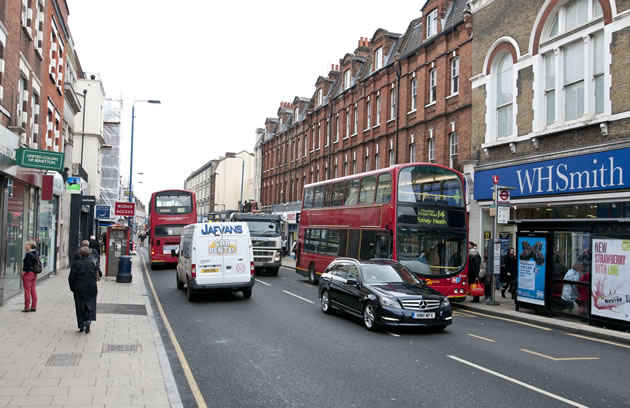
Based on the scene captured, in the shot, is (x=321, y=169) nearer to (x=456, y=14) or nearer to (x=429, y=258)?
(x=456, y=14)

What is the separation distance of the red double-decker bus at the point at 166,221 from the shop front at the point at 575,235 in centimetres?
1671

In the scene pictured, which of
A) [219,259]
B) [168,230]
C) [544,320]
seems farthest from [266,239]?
[544,320]

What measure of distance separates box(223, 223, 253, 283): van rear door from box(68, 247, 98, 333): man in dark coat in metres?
5.83

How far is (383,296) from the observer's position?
10977 millimetres

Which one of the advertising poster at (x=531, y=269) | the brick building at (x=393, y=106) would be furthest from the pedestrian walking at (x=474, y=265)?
the brick building at (x=393, y=106)

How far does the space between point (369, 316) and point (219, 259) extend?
235 inches

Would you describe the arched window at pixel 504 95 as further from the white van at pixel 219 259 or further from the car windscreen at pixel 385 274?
the white van at pixel 219 259

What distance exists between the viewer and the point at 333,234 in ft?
66.3

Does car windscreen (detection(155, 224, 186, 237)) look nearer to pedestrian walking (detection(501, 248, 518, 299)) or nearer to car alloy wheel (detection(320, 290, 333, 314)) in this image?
car alloy wheel (detection(320, 290, 333, 314))

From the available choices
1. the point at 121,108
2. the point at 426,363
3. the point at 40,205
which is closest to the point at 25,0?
the point at 40,205

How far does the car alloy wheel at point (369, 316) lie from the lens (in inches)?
438

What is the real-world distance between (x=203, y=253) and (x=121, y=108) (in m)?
48.1

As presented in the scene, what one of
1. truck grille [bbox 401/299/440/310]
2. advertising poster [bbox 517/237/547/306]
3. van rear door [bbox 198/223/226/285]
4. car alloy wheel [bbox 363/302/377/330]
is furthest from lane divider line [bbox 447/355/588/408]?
van rear door [bbox 198/223/226/285]

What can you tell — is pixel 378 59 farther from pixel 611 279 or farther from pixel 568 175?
pixel 611 279
